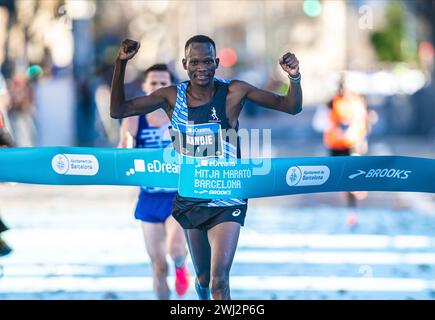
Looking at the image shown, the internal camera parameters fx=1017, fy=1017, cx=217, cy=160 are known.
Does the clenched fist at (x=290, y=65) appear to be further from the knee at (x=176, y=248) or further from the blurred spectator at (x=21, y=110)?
the blurred spectator at (x=21, y=110)

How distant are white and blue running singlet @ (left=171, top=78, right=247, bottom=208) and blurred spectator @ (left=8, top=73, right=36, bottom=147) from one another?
14.4 m

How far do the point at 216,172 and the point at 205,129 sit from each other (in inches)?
10.5

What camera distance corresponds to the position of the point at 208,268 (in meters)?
6.62

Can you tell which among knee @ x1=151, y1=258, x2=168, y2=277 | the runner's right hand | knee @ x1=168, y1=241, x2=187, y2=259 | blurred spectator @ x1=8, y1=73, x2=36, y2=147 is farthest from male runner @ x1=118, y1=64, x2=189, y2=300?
blurred spectator @ x1=8, y1=73, x2=36, y2=147

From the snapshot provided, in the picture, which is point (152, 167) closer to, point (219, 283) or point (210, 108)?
point (210, 108)

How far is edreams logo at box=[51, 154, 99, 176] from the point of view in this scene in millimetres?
6520

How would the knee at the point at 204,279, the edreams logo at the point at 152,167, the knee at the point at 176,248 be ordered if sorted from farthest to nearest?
1. the knee at the point at 176,248
2. the knee at the point at 204,279
3. the edreams logo at the point at 152,167

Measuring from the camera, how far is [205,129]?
6129 mm

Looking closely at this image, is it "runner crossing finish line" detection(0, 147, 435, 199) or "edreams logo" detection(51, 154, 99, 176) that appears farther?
"edreams logo" detection(51, 154, 99, 176)

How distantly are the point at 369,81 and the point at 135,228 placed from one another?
25767mm

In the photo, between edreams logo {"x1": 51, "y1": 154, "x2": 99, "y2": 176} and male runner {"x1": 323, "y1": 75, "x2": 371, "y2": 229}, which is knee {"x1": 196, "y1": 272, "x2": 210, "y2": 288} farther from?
male runner {"x1": 323, "y1": 75, "x2": 371, "y2": 229}

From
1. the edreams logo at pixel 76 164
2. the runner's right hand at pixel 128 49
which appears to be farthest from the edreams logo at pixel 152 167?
the runner's right hand at pixel 128 49

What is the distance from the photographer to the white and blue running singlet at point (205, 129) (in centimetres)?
614
